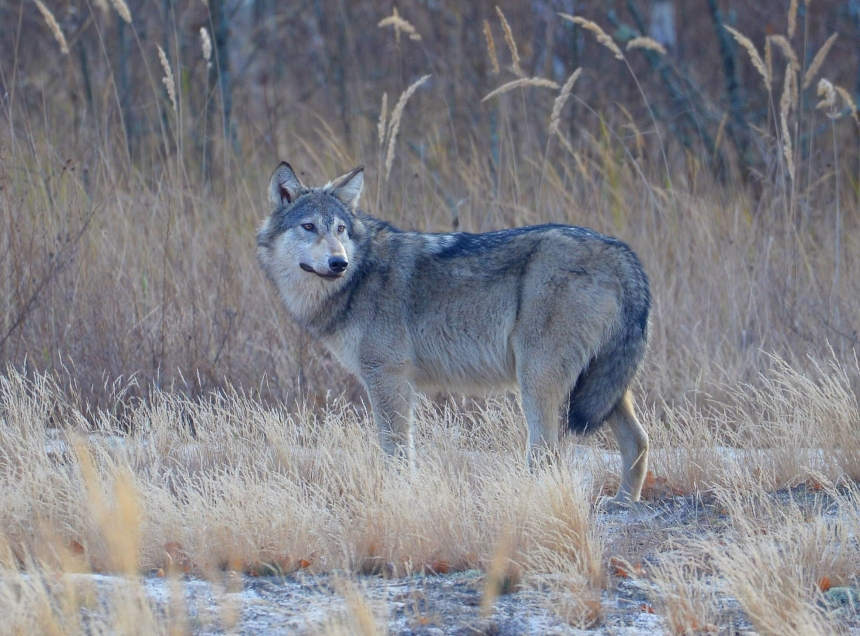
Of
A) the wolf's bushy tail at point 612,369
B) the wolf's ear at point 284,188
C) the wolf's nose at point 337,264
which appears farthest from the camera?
the wolf's ear at point 284,188

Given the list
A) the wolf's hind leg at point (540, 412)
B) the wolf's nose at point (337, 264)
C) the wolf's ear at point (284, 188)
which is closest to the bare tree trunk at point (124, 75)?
the wolf's ear at point (284, 188)

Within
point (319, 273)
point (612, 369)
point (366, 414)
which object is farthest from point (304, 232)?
point (612, 369)

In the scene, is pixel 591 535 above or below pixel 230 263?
below

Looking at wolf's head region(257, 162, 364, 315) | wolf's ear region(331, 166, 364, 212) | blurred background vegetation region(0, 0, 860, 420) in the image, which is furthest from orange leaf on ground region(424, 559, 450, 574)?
wolf's ear region(331, 166, 364, 212)

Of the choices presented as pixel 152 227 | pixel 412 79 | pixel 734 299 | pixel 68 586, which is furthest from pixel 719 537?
pixel 412 79

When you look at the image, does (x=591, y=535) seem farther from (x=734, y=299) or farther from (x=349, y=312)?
(x=734, y=299)

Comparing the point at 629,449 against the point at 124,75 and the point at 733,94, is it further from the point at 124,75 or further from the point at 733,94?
the point at 124,75

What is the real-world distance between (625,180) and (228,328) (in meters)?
4.02

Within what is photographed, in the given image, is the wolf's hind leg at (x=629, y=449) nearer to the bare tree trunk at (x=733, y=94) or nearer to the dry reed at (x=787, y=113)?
the dry reed at (x=787, y=113)

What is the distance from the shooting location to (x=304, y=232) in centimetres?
505

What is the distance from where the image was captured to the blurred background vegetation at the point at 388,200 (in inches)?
239

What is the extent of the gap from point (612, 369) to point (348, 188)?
5.88 ft

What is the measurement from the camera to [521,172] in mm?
8680

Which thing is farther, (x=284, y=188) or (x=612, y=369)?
(x=284, y=188)
